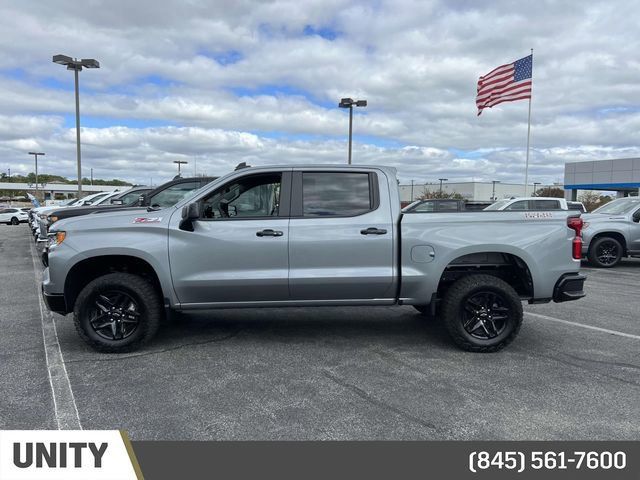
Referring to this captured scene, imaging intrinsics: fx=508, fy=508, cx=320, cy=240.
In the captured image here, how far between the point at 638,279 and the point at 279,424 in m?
9.53

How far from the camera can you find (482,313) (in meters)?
5.09

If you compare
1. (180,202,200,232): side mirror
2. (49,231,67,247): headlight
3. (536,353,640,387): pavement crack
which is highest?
(180,202,200,232): side mirror

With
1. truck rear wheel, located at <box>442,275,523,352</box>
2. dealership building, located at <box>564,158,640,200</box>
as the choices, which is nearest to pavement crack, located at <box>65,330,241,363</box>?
truck rear wheel, located at <box>442,275,523,352</box>

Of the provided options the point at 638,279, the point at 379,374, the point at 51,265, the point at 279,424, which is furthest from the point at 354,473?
the point at 638,279

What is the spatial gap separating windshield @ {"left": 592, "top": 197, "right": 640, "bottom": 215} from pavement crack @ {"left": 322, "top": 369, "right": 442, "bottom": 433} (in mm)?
10607

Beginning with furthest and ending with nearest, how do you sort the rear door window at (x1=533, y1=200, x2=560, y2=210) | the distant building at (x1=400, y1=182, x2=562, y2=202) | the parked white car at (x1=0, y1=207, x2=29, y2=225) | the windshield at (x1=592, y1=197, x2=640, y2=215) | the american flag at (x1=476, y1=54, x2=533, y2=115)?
1. the distant building at (x1=400, y1=182, x2=562, y2=202)
2. the parked white car at (x1=0, y1=207, x2=29, y2=225)
3. the american flag at (x1=476, y1=54, x2=533, y2=115)
4. the rear door window at (x1=533, y1=200, x2=560, y2=210)
5. the windshield at (x1=592, y1=197, x2=640, y2=215)

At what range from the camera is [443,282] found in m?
5.41

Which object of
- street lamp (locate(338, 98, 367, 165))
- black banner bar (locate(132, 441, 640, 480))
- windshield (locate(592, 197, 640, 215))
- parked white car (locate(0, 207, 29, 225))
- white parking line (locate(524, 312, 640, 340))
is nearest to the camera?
black banner bar (locate(132, 441, 640, 480))

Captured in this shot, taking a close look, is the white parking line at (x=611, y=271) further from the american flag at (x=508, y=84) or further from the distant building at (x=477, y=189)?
the distant building at (x=477, y=189)

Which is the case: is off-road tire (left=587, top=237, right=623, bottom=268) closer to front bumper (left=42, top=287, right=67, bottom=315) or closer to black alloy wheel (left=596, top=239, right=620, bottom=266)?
black alloy wheel (left=596, top=239, right=620, bottom=266)

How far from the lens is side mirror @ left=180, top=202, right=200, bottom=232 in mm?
4723

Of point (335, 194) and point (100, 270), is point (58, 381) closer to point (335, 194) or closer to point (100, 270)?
point (100, 270)

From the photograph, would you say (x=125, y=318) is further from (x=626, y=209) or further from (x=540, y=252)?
(x=626, y=209)

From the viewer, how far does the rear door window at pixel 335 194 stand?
5.07 meters
